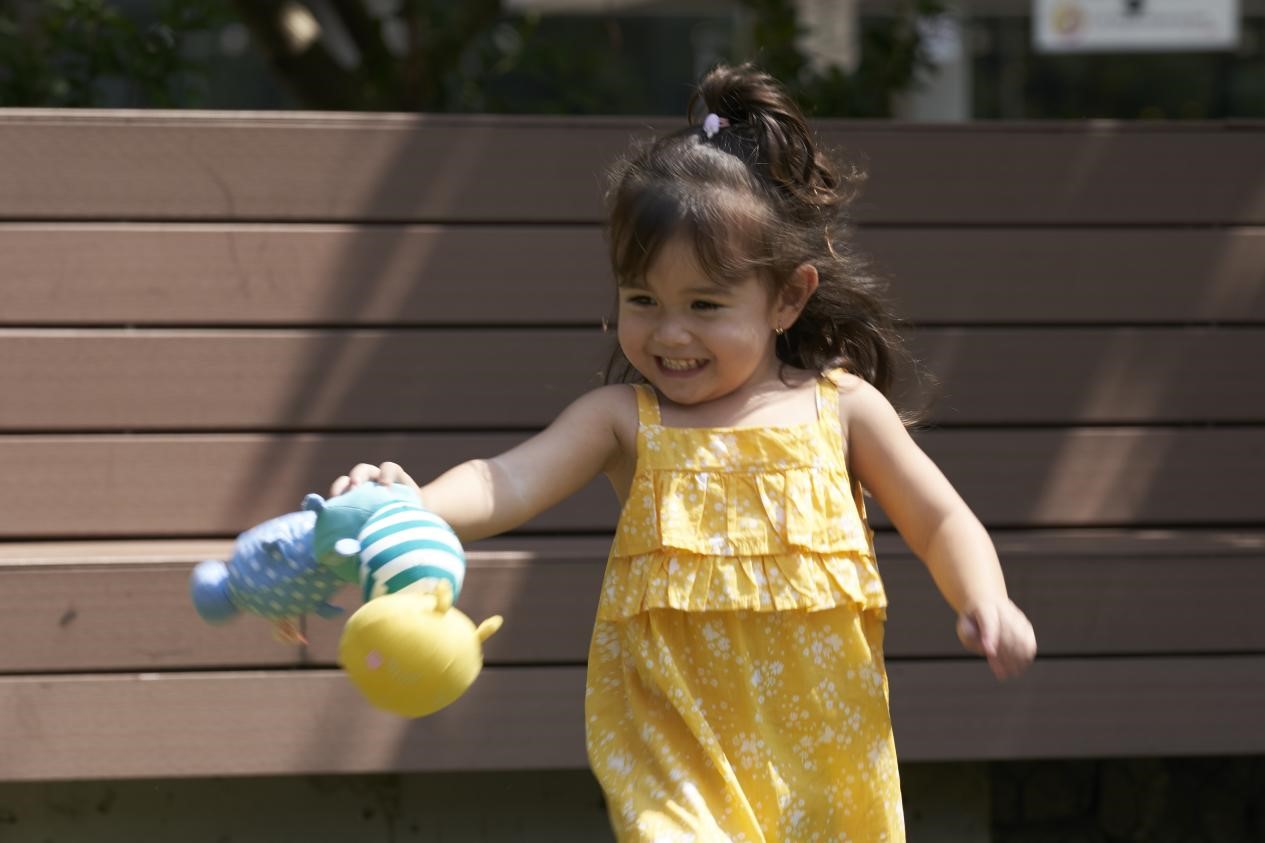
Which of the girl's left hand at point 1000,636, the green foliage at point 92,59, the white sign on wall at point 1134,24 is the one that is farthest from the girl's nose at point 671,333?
the green foliage at point 92,59

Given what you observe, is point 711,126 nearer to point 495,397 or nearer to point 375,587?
point 375,587

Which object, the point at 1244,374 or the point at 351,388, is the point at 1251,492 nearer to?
the point at 1244,374

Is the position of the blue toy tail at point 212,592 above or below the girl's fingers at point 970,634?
above

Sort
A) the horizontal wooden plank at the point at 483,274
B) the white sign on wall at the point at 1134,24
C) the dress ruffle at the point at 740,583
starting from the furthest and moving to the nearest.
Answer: the white sign on wall at the point at 1134,24
the horizontal wooden plank at the point at 483,274
the dress ruffle at the point at 740,583

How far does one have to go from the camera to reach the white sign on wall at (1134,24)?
4.71 m

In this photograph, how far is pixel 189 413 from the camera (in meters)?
3.94

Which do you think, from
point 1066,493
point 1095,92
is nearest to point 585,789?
point 1066,493

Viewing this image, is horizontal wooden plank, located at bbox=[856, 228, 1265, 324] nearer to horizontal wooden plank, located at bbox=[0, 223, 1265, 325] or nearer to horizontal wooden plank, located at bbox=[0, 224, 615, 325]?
horizontal wooden plank, located at bbox=[0, 223, 1265, 325]

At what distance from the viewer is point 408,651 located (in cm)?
194

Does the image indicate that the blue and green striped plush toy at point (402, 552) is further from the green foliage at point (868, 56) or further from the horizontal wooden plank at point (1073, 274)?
the green foliage at point (868, 56)

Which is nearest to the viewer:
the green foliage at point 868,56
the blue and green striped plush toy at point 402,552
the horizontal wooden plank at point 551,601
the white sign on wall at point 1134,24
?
the blue and green striped plush toy at point 402,552

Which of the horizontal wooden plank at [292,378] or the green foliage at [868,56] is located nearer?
the horizontal wooden plank at [292,378]

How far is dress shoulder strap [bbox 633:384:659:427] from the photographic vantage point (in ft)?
8.21

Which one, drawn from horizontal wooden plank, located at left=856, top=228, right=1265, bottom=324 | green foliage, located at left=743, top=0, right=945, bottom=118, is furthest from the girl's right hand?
green foliage, located at left=743, top=0, right=945, bottom=118
